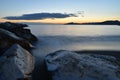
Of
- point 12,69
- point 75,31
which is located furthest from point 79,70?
point 75,31

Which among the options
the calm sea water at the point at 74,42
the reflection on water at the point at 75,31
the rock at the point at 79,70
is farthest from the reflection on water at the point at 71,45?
the reflection on water at the point at 75,31

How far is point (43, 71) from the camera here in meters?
11.1

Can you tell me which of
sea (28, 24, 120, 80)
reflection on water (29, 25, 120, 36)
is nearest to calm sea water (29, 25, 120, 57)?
sea (28, 24, 120, 80)

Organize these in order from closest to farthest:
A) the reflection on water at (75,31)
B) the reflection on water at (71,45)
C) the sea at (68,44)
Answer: the sea at (68,44)
the reflection on water at (71,45)
the reflection on water at (75,31)

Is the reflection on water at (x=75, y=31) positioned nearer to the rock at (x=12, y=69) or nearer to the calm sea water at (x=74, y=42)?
the calm sea water at (x=74, y=42)

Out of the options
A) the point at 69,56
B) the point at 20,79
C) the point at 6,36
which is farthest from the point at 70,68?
the point at 6,36

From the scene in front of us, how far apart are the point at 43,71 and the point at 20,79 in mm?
2867

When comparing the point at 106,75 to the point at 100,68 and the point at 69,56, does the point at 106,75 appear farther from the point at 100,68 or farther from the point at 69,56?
the point at 69,56

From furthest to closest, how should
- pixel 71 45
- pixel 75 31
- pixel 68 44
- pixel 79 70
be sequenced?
1. pixel 75 31
2. pixel 68 44
3. pixel 71 45
4. pixel 79 70

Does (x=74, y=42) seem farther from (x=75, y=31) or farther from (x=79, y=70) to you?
(x=75, y=31)

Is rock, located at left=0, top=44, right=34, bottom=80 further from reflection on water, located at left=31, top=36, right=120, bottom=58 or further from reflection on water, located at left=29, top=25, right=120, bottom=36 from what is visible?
reflection on water, located at left=29, top=25, right=120, bottom=36

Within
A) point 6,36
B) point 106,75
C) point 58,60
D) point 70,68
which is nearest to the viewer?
point 106,75

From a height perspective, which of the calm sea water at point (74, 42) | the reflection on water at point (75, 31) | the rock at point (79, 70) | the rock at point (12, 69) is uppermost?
the rock at point (12, 69)

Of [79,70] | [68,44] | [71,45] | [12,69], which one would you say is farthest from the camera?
[68,44]
